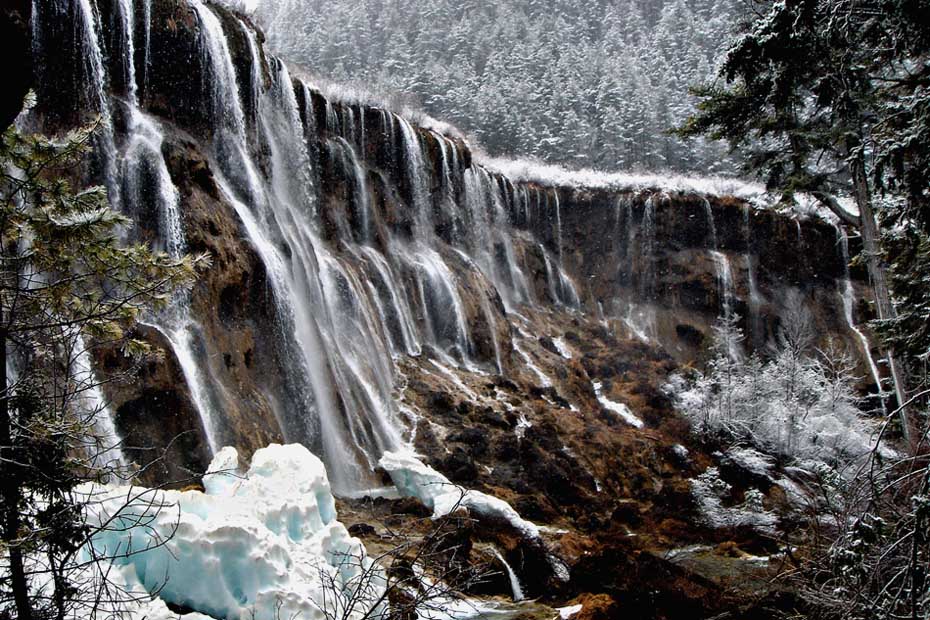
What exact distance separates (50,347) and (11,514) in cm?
114

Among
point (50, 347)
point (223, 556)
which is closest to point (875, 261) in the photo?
point (223, 556)

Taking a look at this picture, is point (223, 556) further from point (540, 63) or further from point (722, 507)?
point (540, 63)

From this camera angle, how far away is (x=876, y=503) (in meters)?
3.92

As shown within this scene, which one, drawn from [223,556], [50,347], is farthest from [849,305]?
[50,347]

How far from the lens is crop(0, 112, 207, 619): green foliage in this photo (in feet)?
11.4

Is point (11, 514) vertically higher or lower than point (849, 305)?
higher

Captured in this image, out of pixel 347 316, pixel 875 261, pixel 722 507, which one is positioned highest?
pixel 347 316

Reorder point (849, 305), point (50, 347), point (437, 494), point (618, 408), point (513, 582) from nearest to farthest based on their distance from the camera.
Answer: point (50, 347)
point (513, 582)
point (437, 494)
point (618, 408)
point (849, 305)

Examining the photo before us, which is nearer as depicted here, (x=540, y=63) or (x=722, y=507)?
(x=722, y=507)

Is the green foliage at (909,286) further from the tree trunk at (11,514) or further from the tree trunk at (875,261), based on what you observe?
the tree trunk at (11,514)

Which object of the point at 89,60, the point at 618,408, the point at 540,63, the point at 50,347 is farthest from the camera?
the point at 540,63

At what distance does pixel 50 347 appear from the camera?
4.21 m

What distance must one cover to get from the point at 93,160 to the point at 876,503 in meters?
14.6

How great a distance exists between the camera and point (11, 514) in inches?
137
